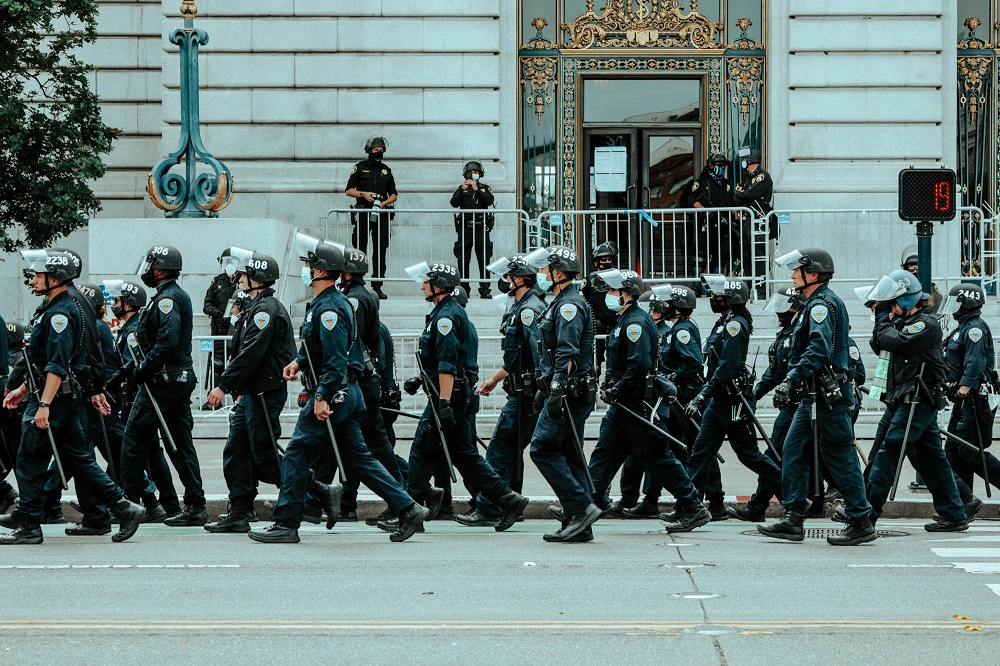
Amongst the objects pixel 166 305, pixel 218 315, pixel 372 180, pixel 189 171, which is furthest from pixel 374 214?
pixel 166 305

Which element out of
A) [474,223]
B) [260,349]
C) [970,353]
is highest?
[474,223]

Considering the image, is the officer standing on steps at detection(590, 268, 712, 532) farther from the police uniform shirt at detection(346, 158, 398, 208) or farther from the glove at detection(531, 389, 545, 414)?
the police uniform shirt at detection(346, 158, 398, 208)

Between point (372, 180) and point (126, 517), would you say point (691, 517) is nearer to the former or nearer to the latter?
point (126, 517)

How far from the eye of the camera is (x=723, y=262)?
1734 centimetres

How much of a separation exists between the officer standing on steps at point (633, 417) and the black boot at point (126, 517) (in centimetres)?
316

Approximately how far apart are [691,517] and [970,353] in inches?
106

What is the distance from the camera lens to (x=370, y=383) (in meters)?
10.1

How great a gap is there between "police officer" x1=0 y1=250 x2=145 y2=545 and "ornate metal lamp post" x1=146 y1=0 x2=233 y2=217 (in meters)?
7.64

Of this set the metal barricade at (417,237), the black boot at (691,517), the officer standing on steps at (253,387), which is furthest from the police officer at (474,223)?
the black boot at (691,517)

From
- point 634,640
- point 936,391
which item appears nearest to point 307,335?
point 634,640

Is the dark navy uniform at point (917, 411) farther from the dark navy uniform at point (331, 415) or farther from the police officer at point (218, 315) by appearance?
the police officer at point (218, 315)

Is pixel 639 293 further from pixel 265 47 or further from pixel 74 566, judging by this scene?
pixel 265 47

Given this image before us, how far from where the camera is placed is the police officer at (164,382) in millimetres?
9953

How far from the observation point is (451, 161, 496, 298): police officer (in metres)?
17.6
